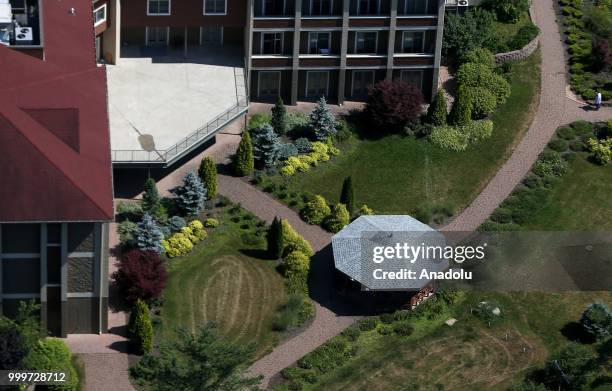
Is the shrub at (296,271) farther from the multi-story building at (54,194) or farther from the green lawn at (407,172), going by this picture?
the multi-story building at (54,194)

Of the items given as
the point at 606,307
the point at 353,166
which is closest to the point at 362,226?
the point at 353,166

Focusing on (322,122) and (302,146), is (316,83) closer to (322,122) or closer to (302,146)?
(322,122)

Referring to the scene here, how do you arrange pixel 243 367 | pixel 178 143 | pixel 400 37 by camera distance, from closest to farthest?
pixel 243 367 < pixel 178 143 < pixel 400 37

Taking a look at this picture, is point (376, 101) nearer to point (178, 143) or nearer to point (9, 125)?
point (178, 143)

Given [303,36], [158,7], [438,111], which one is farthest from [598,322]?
[158,7]

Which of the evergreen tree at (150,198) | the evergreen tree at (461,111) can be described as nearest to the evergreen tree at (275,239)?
the evergreen tree at (150,198)
